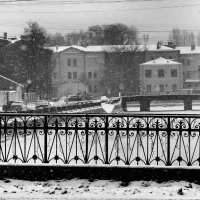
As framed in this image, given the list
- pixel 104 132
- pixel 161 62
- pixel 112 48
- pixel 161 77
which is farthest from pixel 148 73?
pixel 104 132

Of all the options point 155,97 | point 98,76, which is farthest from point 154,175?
point 98,76

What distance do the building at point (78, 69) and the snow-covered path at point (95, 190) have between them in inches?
2780

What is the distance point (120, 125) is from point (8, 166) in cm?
227

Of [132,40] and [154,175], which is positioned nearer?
[154,175]

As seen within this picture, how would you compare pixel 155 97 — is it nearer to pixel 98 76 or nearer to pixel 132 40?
pixel 98 76

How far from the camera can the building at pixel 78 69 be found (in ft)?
261

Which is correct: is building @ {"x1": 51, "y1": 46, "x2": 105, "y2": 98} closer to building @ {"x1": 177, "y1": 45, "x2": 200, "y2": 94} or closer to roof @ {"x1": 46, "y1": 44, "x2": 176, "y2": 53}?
roof @ {"x1": 46, "y1": 44, "x2": 176, "y2": 53}

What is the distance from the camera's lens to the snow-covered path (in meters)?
7.20

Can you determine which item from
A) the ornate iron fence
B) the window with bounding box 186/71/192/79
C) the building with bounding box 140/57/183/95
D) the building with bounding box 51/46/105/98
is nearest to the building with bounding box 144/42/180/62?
the window with bounding box 186/71/192/79

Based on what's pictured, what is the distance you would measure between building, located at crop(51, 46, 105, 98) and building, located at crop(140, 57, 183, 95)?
8.19m

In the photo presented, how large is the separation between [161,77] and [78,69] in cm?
1609

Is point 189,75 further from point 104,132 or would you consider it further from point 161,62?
point 104,132

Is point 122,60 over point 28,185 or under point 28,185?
over

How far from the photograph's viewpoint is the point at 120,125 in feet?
28.0
